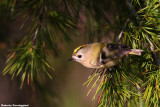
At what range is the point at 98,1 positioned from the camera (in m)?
1.56

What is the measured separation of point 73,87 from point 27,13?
2433mm

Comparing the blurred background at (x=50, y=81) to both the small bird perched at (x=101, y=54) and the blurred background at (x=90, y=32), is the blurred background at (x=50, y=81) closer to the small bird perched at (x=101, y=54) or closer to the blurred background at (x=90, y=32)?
the blurred background at (x=90, y=32)

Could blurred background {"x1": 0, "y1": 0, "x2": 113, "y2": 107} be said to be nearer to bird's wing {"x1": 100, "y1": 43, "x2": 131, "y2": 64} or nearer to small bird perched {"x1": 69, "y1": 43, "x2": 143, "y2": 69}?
small bird perched {"x1": 69, "y1": 43, "x2": 143, "y2": 69}

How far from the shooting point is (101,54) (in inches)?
57.6

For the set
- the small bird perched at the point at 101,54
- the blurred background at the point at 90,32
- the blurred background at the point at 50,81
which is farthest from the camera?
the blurred background at the point at 50,81

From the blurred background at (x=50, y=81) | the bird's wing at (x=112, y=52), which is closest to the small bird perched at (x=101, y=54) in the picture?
the bird's wing at (x=112, y=52)

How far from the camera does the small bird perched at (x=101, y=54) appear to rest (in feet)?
Result: 4.21

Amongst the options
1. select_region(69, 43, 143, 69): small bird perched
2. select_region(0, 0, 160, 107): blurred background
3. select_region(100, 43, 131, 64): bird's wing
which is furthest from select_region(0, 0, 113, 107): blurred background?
select_region(100, 43, 131, 64): bird's wing

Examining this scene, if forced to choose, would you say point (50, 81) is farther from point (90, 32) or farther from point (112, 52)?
point (112, 52)

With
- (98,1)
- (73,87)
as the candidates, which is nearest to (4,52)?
(98,1)

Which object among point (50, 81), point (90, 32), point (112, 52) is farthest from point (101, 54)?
point (50, 81)

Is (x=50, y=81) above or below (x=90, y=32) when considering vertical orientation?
below

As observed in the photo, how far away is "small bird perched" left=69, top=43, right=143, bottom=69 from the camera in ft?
4.21

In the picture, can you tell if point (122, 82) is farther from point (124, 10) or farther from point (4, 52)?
point (4, 52)
